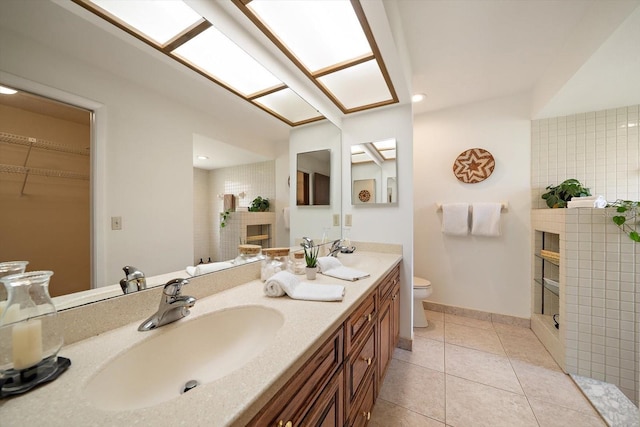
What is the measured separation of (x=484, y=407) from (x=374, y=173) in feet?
5.56

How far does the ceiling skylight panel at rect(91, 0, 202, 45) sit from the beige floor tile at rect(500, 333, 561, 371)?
2920 millimetres

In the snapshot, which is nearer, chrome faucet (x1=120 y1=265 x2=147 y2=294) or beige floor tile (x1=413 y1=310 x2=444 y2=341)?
chrome faucet (x1=120 y1=265 x2=147 y2=294)

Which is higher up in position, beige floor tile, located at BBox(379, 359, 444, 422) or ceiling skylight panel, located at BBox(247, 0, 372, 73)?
ceiling skylight panel, located at BBox(247, 0, 372, 73)

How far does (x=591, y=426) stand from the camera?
1184mm

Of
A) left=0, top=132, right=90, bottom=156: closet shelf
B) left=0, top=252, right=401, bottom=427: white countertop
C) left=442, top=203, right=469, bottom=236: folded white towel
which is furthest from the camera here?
left=442, top=203, right=469, bottom=236: folded white towel

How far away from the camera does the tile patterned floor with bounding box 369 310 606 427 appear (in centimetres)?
124

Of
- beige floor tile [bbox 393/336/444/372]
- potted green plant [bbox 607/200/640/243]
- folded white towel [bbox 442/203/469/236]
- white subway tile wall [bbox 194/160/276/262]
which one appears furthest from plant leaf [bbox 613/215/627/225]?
white subway tile wall [bbox 194/160/276/262]

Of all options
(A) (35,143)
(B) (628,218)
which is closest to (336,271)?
(A) (35,143)

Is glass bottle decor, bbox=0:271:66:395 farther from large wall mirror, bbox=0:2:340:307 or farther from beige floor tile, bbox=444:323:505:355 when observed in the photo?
beige floor tile, bbox=444:323:505:355

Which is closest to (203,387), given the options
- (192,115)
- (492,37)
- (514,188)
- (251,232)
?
(251,232)

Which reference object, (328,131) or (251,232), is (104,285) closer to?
(251,232)

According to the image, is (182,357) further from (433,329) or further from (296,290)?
(433,329)

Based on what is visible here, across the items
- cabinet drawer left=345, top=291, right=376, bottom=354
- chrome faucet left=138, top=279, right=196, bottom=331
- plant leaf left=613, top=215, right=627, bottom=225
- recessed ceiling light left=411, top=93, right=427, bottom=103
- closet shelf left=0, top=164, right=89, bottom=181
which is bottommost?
cabinet drawer left=345, top=291, right=376, bottom=354

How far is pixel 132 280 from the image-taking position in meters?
0.70
